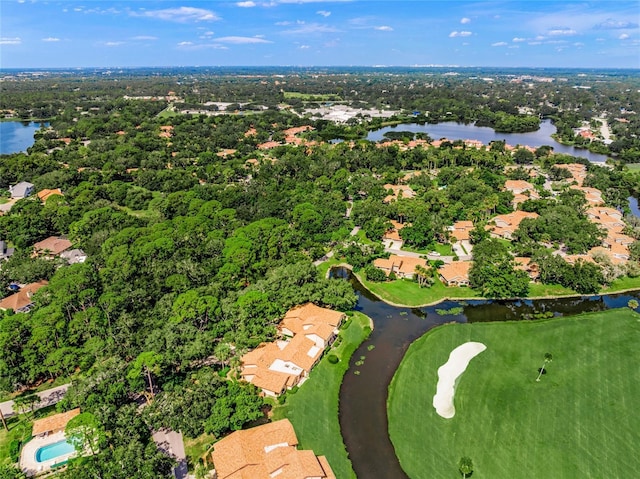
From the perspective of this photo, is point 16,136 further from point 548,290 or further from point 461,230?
point 548,290

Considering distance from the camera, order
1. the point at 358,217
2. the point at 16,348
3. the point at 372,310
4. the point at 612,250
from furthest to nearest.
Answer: the point at 358,217, the point at 612,250, the point at 372,310, the point at 16,348

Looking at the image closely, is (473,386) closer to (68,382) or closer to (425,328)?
(425,328)

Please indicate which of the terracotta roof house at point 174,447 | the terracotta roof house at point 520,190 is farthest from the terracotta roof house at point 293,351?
the terracotta roof house at point 520,190

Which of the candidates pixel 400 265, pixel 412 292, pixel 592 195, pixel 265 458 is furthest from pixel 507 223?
pixel 265 458

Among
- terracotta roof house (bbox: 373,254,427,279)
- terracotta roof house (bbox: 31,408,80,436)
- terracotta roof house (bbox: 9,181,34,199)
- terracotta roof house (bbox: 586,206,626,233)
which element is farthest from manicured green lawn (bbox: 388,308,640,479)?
terracotta roof house (bbox: 9,181,34,199)

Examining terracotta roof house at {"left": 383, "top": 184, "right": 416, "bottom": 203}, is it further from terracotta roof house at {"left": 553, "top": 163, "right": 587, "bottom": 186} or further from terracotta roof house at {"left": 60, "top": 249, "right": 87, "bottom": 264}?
terracotta roof house at {"left": 60, "top": 249, "right": 87, "bottom": 264}

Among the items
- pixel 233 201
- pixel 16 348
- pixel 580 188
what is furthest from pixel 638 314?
pixel 16 348
